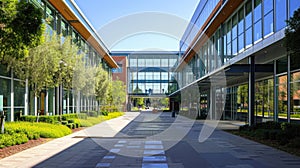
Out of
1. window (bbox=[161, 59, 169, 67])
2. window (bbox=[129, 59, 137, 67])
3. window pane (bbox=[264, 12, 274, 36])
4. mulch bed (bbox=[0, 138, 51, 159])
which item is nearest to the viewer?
mulch bed (bbox=[0, 138, 51, 159])

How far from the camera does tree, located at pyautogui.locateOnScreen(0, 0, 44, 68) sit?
35.0 feet

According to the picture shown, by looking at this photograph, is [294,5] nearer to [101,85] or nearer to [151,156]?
[151,156]

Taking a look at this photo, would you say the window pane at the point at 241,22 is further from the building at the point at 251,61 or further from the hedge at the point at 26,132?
the hedge at the point at 26,132

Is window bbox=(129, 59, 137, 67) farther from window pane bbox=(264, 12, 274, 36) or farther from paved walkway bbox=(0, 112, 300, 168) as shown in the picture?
paved walkway bbox=(0, 112, 300, 168)

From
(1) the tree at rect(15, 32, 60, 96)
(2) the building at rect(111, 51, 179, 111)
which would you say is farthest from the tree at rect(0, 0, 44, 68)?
(2) the building at rect(111, 51, 179, 111)

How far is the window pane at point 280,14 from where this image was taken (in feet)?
59.8

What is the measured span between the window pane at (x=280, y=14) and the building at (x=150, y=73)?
62777 mm

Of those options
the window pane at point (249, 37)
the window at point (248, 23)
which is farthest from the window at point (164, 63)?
the window pane at point (249, 37)

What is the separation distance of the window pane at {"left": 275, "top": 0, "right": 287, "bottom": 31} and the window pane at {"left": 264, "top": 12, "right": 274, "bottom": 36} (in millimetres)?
767

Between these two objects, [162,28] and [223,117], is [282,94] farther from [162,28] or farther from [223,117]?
[223,117]

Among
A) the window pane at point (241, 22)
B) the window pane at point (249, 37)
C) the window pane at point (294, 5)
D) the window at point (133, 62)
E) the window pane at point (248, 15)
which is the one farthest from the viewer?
the window at point (133, 62)

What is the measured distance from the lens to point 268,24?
20.4m

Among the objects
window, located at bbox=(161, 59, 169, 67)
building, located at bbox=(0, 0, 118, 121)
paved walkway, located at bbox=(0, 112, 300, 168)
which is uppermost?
window, located at bbox=(161, 59, 169, 67)

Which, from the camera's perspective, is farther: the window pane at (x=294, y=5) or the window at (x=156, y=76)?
the window at (x=156, y=76)
